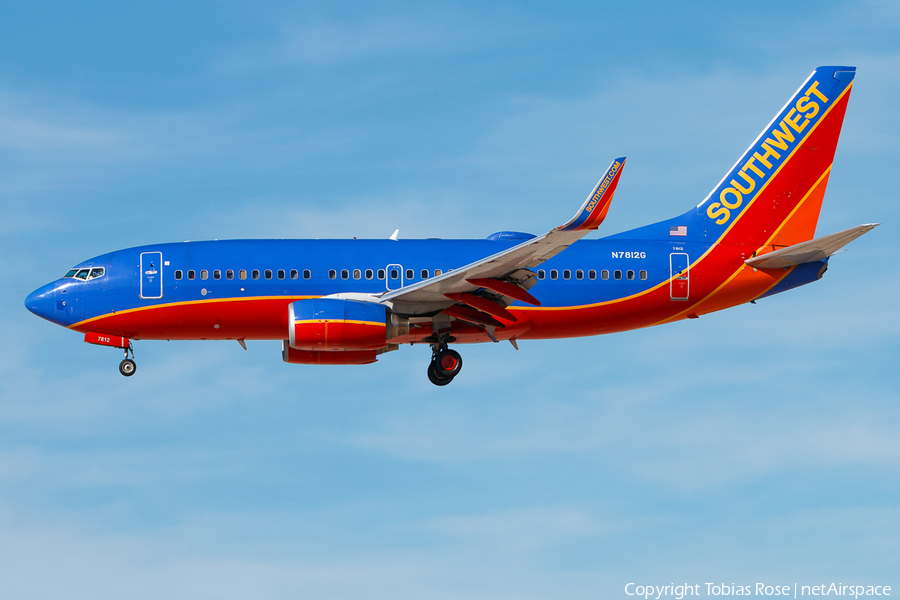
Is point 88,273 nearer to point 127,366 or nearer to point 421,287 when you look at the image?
point 127,366

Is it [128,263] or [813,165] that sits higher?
[813,165]

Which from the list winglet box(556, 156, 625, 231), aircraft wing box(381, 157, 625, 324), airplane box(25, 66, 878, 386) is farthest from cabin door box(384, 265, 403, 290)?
winglet box(556, 156, 625, 231)

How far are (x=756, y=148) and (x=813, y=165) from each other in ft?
7.24

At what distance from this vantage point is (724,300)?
41.4 metres

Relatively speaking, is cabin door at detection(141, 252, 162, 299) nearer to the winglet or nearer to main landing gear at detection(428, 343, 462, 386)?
main landing gear at detection(428, 343, 462, 386)

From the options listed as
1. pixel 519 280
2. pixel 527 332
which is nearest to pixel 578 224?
pixel 519 280

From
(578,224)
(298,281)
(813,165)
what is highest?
(813,165)

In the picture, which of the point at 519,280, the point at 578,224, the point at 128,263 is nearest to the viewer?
the point at 578,224

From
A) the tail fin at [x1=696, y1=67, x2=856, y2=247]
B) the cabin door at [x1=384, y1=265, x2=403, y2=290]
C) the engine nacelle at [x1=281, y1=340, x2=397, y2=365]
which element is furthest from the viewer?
the tail fin at [x1=696, y1=67, x2=856, y2=247]

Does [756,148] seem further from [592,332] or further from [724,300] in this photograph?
[592,332]

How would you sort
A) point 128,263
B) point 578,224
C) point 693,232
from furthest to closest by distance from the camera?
point 693,232 < point 128,263 < point 578,224

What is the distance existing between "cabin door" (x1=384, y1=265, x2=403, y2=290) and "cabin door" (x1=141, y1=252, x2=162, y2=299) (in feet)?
25.3

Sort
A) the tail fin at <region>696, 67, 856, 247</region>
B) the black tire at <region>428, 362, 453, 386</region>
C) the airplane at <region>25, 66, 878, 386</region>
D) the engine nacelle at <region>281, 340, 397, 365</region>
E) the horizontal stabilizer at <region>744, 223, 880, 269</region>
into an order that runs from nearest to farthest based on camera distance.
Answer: the airplane at <region>25, 66, 878, 386</region> < the horizontal stabilizer at <region>744, 223, 880, 269</region> < the black tire at <region>428, 362, 453, 386</region> < the engine nacelle at <region>281, 340, 397, 365</region> < the tail fin at <region>696, 67, 856, 247</region>

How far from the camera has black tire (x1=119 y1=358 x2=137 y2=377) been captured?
40334 mm
